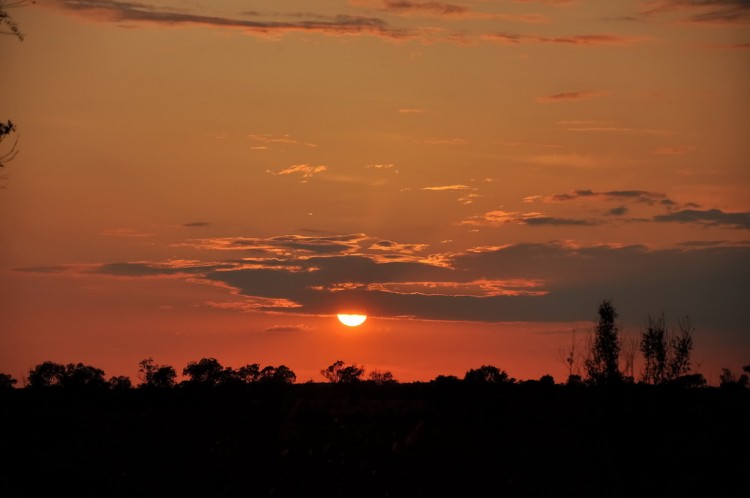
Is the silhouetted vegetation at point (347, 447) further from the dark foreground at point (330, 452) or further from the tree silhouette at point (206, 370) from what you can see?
the tree silhouette at point (206, 370)

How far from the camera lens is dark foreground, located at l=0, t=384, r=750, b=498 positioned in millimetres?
21688

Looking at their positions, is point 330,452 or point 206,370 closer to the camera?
point 330,452

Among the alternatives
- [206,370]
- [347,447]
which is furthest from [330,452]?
[206,370]

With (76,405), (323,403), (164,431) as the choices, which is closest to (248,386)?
(76,405)

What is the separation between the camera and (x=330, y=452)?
81.1 ft

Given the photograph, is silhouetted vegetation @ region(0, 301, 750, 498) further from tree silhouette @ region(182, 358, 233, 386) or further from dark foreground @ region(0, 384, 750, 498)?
tree silhouette @ region(182, 358, 233, 386)

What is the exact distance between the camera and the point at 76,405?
3194 cm

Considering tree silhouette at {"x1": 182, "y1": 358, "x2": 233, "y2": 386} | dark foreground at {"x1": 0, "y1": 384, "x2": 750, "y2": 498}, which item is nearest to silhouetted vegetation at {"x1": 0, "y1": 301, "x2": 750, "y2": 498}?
dark foreground at {"x1": 0, "y1": 384, "x2": 750, "y2": 498}

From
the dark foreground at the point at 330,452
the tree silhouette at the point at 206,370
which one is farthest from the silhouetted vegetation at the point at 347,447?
the tree silhouette at the point at 206,370

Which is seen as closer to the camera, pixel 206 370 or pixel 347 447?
pixel 347 447

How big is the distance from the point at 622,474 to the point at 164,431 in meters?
12.4

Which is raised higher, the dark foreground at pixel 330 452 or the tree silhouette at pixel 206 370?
the tree silhouette at pixel 206 370

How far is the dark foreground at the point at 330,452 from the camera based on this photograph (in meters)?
21.7

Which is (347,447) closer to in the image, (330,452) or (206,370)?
(330,452)
